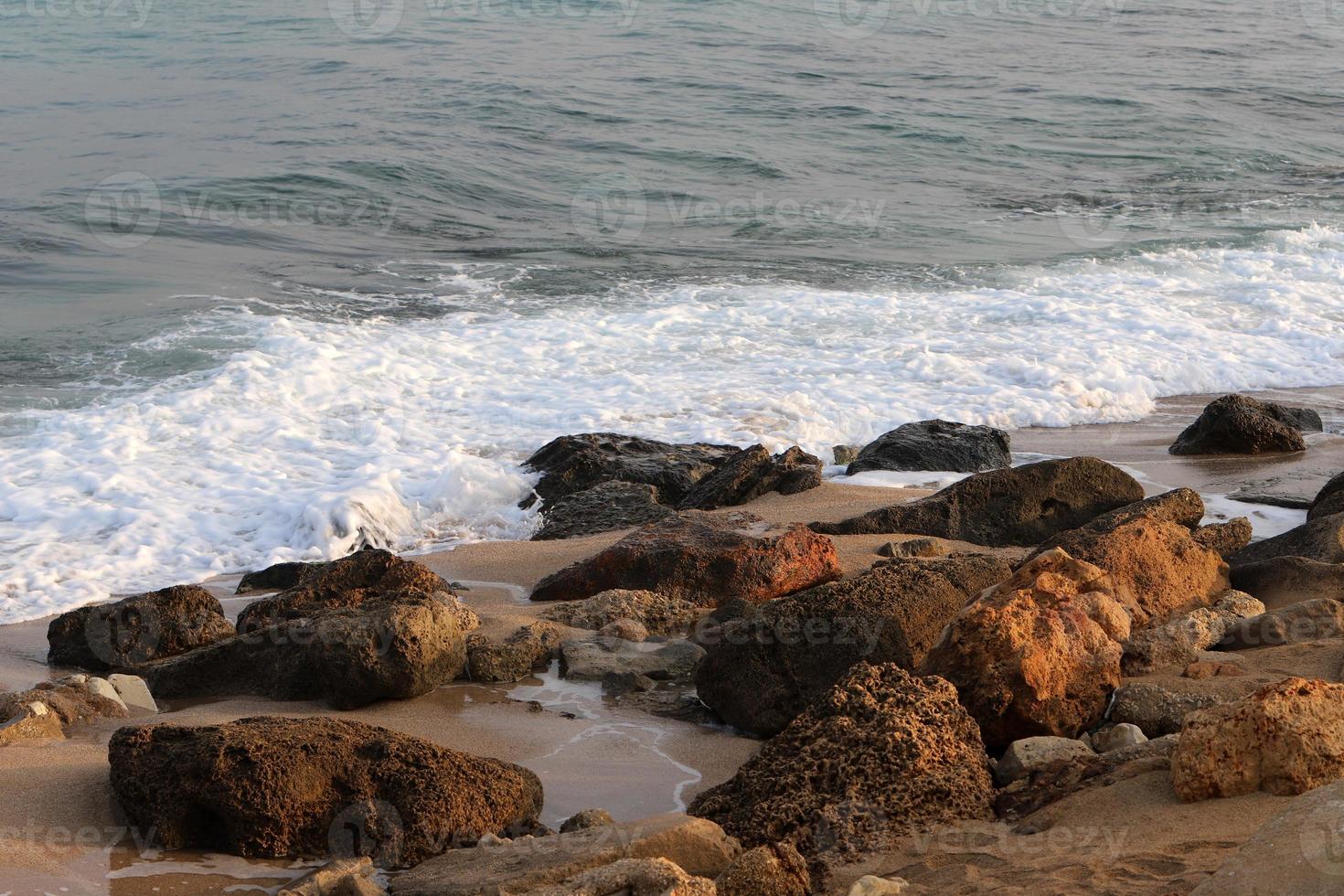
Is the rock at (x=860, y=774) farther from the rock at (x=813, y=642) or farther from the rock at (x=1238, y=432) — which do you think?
the rock at (x=1238, y=432)

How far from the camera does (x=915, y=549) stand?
18.3 ft

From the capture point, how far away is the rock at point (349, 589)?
16.2 feet

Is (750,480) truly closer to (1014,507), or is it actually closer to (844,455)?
(844,455)

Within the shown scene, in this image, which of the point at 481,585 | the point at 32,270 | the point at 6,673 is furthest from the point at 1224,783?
the point at 32,270

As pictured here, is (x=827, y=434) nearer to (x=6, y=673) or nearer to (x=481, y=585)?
(x=481, y=585)

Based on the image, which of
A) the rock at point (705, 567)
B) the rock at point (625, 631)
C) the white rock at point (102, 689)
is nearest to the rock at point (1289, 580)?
the rock at point (705, 567)

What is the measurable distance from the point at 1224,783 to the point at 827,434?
571cm

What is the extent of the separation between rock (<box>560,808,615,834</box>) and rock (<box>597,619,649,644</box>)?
4.85 feet

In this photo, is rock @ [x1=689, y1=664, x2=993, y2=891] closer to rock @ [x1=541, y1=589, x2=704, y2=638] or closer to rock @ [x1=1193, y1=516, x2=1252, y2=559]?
rock @ [x1=541, y1=589, x2=704, y2=638]

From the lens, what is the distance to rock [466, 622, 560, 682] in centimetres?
447

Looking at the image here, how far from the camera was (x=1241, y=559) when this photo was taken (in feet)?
17.3

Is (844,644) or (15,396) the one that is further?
(15,396)

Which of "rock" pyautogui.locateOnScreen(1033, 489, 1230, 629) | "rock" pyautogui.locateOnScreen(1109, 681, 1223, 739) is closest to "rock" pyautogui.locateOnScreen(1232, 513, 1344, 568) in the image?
"rock" pyautogui.locateOnScreen(1033, 489, 1230, 629)

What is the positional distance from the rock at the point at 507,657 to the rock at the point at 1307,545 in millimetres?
2844
